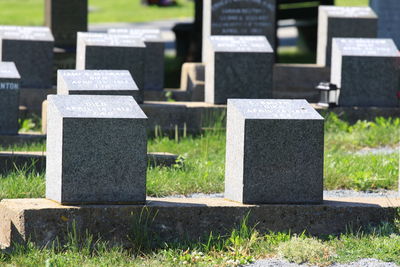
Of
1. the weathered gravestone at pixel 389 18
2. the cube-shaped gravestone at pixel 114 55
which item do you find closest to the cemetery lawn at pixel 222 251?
the cube-shaped gravestone at pixel 114 55

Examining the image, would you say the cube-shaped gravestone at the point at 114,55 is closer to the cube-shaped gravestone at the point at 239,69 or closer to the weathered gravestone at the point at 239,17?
the cube-shaped gravestone at the point at 239,69

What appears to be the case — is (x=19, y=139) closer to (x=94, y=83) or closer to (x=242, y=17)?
(x=94, y=83)

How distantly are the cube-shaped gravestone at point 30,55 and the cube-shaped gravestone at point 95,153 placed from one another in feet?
21.6

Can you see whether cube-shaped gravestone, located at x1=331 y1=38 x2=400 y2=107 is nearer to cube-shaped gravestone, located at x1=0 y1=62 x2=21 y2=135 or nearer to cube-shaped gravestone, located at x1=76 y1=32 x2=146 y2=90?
cube-shaped gravestone, located at x1=76 y1=32 x2=146 y2=90

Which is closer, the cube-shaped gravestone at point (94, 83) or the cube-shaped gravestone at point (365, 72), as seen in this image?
the cube-shaped gravestone at point (94, 83)

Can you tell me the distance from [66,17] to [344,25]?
534cm

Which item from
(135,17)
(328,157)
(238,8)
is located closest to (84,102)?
(328,157)

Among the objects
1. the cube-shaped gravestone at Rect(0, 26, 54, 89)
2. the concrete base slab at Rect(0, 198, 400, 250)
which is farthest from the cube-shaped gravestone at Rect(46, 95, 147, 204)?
the cube-shaped gravestone at Rect(0, 26, 54, 89)

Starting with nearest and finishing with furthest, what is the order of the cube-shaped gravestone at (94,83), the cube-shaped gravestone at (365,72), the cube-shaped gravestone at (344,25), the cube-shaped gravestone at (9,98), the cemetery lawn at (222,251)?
the cemetery lawn at (222,251) → the cube-shaped gravestone at (94,83) → the cube-shaped gravestone at (9,98) → the cube-shaped gravestone at (365,72) → the cube-shaped gravestone at (344,25)

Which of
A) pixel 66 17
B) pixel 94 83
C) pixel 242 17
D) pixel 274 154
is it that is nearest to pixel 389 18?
pixel 242 17

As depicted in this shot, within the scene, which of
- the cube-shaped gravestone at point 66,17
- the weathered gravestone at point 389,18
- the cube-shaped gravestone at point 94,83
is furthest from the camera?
the cube-shaped gravestone at point 66,17

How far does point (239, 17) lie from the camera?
51.9 ft

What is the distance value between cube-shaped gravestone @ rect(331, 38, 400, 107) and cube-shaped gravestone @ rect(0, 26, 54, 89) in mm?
3853

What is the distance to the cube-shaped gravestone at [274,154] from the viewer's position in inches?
311
